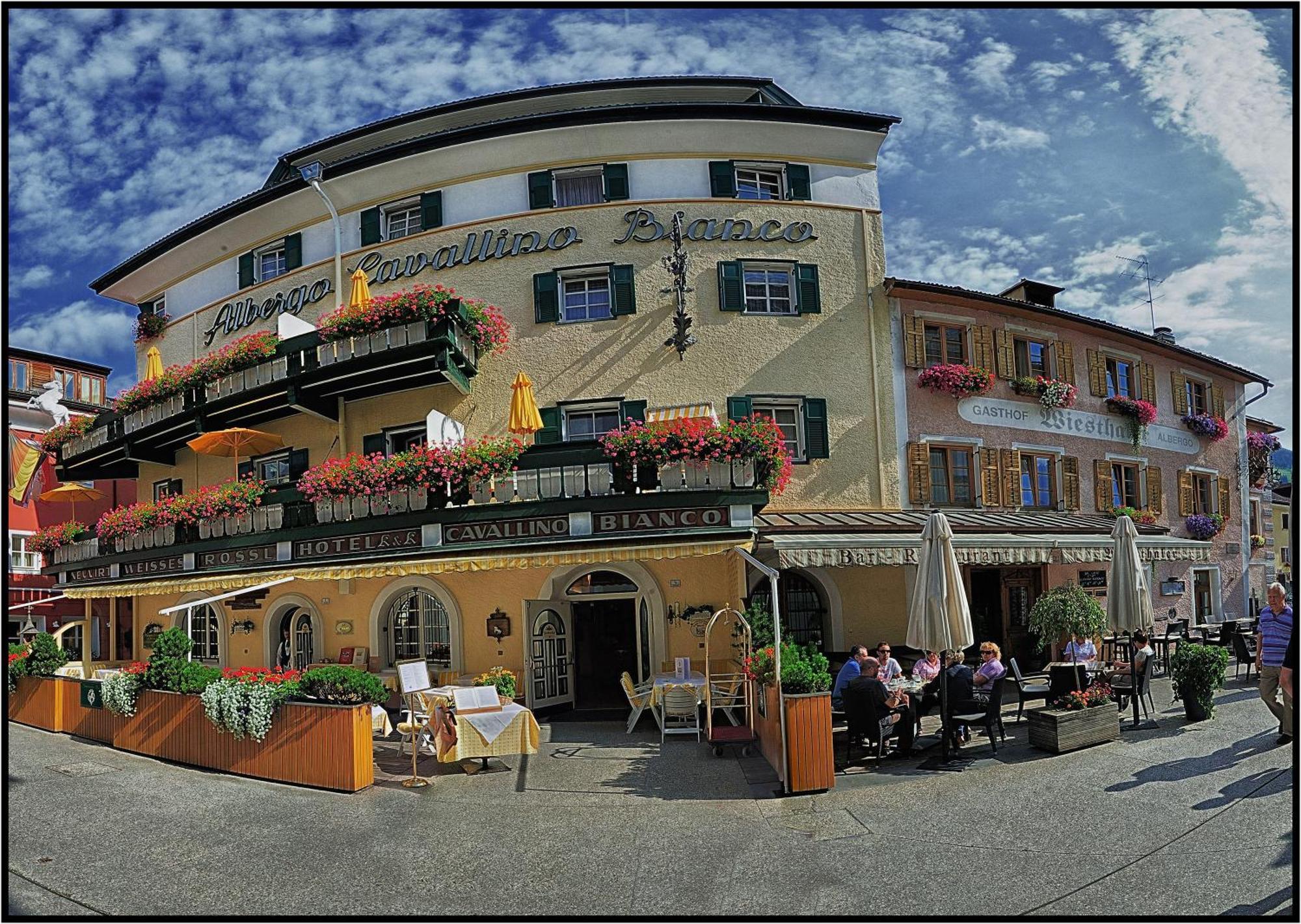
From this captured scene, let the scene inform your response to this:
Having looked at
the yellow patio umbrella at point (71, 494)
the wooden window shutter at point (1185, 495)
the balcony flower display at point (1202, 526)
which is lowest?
the balcony flower display at point (1202, 526)

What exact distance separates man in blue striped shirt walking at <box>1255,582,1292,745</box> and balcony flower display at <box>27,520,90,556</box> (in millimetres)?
23936

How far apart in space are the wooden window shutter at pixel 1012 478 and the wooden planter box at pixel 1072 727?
27.9 feet

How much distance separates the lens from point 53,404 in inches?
1037

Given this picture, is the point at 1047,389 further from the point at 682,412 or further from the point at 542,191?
the point at 542,191

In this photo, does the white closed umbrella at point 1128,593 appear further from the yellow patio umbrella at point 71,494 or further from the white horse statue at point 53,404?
the white horse statue at point 53,404

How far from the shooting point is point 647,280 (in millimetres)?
17484

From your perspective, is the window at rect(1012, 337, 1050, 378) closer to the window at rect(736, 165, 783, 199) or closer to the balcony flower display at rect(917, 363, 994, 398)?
the balcony flower display at rect(917, 363, 994, 398)

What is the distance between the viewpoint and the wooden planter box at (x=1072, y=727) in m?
10.6

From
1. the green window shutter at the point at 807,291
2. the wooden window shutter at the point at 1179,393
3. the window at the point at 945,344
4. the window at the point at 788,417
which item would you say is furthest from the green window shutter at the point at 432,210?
the wooden window shutter at the point at 1179,393

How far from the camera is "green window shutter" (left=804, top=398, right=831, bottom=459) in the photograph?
56.3 feet

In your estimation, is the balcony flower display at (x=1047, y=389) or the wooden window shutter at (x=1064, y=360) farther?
the wooden window shutter at (x=1064, y=360)

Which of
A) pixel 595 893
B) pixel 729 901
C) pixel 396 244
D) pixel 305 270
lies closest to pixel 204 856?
pixel 595 893

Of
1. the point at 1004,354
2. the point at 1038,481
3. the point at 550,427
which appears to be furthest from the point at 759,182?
the point at 1038,481

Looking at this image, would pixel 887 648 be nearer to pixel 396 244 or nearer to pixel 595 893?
pixel 595 893
